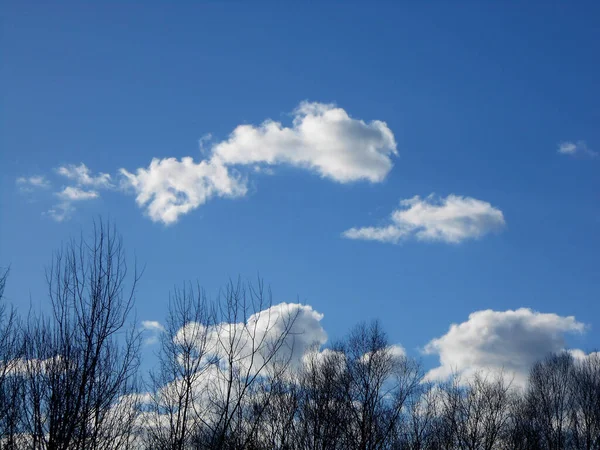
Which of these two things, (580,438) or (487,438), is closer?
(487,438)

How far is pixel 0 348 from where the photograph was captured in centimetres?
1352

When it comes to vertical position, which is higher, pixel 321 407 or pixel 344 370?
pixel 344 370

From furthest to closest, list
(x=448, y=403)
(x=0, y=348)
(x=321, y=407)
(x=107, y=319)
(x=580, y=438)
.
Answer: (x=580, y=438) < (x=448, y=403) < (x=321, y=407) < (x=0, y=348) < (x=107, y=319)

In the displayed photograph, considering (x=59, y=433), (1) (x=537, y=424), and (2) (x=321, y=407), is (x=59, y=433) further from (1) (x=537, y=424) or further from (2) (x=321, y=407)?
(1) (x=537, y=424)

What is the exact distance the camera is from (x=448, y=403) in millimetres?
35656

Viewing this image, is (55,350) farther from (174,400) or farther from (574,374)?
(574,374)

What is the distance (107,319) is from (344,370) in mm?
21978

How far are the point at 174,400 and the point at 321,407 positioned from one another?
34.2 feet

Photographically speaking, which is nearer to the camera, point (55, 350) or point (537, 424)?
point (55, 350)

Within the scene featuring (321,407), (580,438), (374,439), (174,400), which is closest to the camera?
(174,400)

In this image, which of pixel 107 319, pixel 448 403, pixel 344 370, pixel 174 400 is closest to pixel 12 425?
pixel 107 319

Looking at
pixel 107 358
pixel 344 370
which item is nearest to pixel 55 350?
pixel 107 358

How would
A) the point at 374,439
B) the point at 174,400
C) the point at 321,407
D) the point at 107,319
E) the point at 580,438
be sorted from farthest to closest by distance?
the point at 580,438
the point at 374,439
the point at 321,407
the point at 174,400
the point at 107,319

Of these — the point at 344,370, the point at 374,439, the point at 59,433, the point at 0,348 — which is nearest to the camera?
the point at 59,433
